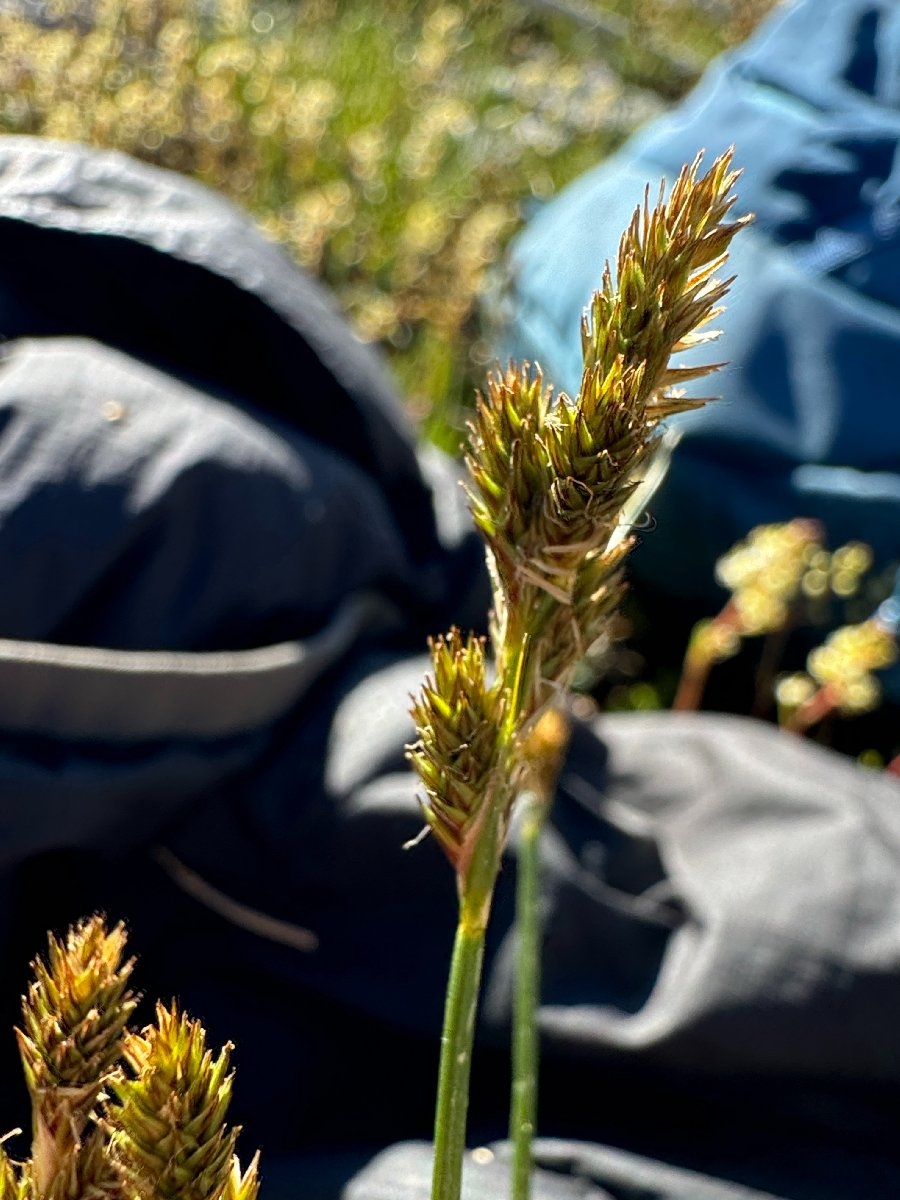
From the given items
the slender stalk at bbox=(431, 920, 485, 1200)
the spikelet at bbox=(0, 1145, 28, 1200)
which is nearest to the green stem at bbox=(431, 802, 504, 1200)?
the slender stalk at bbox=(431, 920, 485, 1200)

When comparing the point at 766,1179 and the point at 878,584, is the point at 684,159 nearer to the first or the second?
the point at 878,584

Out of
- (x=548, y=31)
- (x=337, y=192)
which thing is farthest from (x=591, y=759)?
(x=548, y=31)

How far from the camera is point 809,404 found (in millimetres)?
1721

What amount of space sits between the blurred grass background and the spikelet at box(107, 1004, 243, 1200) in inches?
74.9

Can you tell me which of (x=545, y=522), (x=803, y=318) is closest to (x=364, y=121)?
(x=803, y=318)

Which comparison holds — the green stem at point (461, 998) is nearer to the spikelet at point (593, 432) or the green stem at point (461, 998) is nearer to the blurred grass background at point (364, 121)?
the spikelet at point (593, 432)

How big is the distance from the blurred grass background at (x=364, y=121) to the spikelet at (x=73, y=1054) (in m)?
1.88

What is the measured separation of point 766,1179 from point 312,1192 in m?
0.35

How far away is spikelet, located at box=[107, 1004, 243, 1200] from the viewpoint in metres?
0.32

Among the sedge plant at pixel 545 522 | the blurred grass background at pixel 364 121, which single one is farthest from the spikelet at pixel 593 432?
the blurred grass background at pixel 364 121

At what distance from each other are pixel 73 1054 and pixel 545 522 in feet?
0.62

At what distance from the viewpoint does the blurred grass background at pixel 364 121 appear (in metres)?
2.43

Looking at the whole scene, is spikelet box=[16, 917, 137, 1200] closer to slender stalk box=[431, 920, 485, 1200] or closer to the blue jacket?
slender stalk box=[431, 920, 485, 1200]

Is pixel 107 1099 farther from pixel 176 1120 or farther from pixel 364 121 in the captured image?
pixel 364 121
